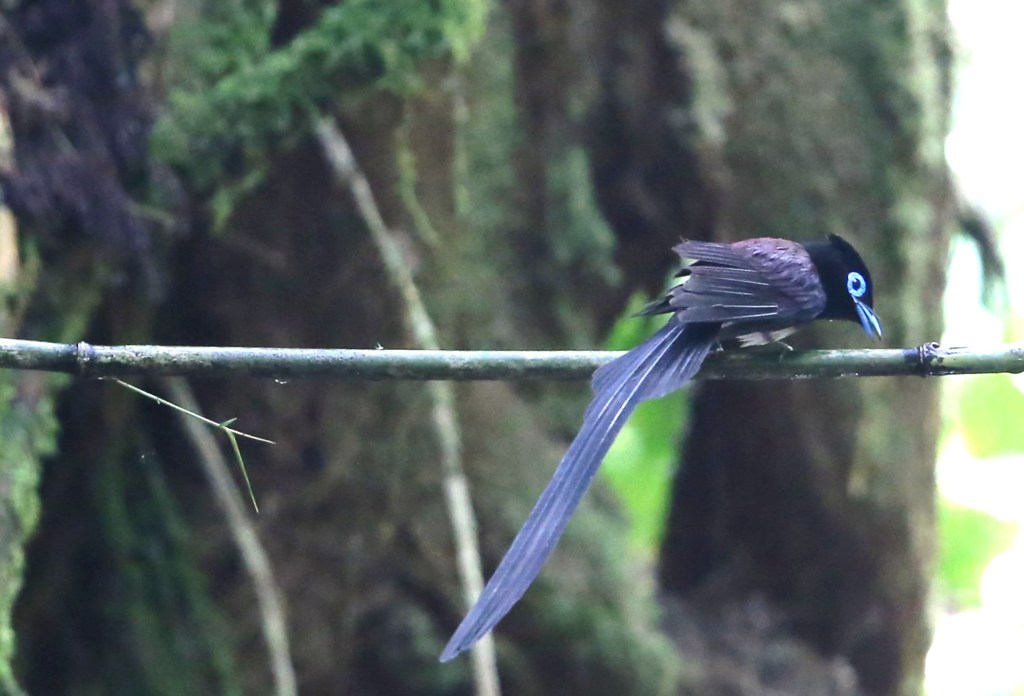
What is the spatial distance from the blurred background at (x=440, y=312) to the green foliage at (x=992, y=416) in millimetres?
1035

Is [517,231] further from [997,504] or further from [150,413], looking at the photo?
[997,504]

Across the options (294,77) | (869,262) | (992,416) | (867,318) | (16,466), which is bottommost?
(992,416)

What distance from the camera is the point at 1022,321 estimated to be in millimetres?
6508

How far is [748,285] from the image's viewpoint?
7.89 feet

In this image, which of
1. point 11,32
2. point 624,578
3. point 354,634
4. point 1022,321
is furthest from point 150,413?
point 1022,321

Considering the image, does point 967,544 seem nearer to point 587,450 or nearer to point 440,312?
point 440,312

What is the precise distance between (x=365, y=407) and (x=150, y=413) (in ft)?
1.86

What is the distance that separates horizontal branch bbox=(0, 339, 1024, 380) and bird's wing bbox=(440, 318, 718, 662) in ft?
0.55

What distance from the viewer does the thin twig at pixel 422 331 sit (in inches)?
122

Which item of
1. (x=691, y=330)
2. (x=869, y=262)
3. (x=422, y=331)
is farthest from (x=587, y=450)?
(x=869, y=262)

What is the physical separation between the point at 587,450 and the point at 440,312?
1.59 meters

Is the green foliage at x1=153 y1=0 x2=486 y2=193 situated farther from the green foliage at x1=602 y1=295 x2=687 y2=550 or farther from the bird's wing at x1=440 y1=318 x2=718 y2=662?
the green foliage at x1=602 y1=295 x2=687 y2=550

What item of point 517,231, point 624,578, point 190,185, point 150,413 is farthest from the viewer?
point 517,231

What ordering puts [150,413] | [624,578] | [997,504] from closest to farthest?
[150,413] < [624,578] < [997,504]
